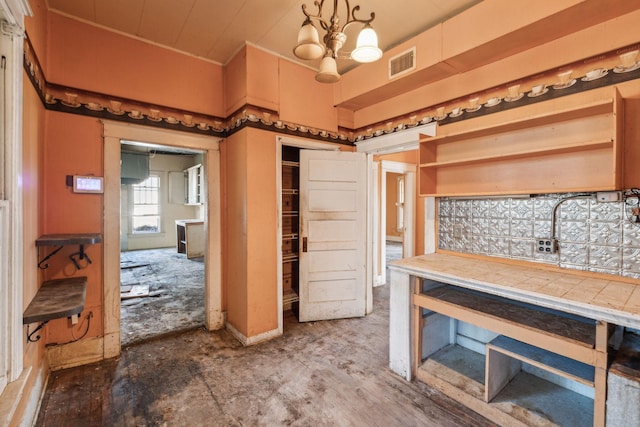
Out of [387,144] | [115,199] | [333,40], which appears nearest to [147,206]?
[115,199]

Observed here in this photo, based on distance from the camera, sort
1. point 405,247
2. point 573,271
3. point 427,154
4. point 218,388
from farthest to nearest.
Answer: point 405,247 < point 427,154 < point 218,388 < point 573,271

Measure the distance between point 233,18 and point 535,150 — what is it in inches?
101

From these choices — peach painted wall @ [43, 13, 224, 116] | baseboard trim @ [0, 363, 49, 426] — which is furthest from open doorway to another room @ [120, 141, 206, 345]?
baseboard trim @ [0, 363, 49, 426]

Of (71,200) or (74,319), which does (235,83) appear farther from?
(74,319)

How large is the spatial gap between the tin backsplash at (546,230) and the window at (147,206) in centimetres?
849

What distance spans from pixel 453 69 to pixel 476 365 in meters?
2.49

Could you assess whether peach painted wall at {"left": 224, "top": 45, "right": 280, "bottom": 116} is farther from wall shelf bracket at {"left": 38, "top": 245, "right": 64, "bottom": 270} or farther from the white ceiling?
wall shelf bracket at {"left": 38, "top": 245, "right": 64, "bottom": 270}

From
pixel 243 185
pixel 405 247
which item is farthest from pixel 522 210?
pixel 405 247

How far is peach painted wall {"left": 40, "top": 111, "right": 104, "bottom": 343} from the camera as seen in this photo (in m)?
2.29

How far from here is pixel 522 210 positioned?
87.0 inches

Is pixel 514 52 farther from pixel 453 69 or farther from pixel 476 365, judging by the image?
pixel 476 365

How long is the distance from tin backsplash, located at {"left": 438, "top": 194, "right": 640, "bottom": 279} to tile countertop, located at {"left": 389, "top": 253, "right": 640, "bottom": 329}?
3.1 inches

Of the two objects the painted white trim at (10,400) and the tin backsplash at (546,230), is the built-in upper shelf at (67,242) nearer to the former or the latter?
the painted white trim at (10,400)

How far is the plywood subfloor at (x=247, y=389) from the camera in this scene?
1850mm
